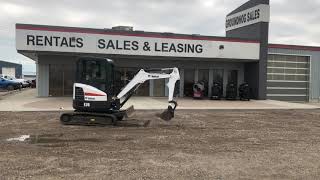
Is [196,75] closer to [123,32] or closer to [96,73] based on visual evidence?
[123,32]

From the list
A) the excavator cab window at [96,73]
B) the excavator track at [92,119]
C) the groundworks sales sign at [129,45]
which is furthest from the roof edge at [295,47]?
the excavator track at [92,119]

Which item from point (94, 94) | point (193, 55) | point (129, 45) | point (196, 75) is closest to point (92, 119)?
point (94, 94)

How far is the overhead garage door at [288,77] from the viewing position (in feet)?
118

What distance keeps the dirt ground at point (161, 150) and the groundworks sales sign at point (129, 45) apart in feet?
37.0

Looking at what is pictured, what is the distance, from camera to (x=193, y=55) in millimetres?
32031

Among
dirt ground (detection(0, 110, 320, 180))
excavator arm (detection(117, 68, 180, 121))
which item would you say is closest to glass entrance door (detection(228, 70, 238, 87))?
dirt ground (detection(0, 110, 320, 180))

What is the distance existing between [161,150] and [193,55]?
21.3 m

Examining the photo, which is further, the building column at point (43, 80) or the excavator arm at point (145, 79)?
the building column at point (43, 80)

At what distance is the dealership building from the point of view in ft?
95.6

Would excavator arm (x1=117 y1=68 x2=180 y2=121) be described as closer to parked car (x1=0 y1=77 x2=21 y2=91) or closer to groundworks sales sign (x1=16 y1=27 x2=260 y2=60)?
groundworks sales sign (x1=16 y1=27 x2=260 y2=60)

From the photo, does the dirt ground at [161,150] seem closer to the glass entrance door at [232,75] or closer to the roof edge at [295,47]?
the glass entrance door at [232,75]

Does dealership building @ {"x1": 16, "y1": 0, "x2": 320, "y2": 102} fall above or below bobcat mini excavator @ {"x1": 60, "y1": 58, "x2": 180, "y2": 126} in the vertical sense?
above

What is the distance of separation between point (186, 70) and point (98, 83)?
19731 millimetres

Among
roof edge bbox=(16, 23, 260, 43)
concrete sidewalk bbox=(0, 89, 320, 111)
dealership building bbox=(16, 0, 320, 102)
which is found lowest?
concrete sidewalk bbox=(0, 89, 320, 111)
